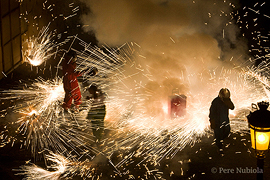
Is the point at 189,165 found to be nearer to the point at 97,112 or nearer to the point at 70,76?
the point at 97,112

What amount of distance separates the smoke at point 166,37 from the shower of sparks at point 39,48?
93.5 inches

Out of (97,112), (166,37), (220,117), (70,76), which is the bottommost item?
(220,117)

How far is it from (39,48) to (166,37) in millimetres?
5227

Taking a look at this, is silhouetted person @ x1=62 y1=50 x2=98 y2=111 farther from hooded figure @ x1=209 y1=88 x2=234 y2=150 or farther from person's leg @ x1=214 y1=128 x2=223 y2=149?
person's leg @ x1=214 y1=128 x2=223 y2=149

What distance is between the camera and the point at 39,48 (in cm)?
978

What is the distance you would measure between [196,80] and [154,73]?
51.1 inches

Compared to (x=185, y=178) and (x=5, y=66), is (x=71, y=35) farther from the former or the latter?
(x=185, y=178)

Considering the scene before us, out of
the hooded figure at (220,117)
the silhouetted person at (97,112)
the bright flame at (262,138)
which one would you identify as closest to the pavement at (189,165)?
the hooded figure at (220,117)

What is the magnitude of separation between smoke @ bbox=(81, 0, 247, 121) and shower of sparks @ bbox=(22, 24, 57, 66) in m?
2.38

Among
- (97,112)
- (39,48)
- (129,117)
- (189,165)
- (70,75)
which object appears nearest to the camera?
(189,165)

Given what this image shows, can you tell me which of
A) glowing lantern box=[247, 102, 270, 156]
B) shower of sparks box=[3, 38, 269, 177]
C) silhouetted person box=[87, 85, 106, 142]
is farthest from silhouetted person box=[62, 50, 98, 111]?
glowing lantern box=[247, 102, 270, 156]

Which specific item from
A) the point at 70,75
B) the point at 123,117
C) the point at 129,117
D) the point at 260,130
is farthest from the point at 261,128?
the point at 70,75

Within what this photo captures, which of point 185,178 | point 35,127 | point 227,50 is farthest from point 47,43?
point 185,178

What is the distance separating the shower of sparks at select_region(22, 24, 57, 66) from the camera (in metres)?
8.51
